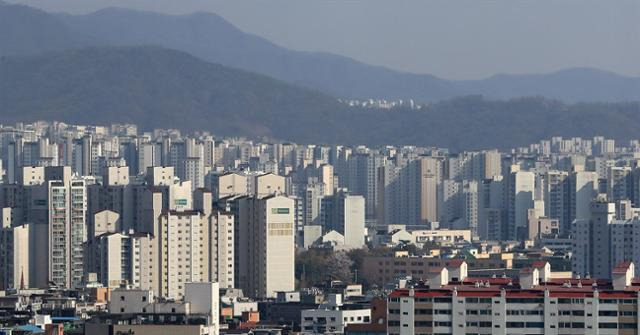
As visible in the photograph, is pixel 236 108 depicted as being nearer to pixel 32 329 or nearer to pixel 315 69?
pixel 315 69

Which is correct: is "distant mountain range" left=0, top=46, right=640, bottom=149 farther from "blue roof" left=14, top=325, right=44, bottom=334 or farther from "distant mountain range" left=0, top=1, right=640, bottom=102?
"blue roof" left=14, top=325, right=44, bottom=334

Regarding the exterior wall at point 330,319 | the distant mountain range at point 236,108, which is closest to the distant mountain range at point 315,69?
the distant mountain range at point 236,108

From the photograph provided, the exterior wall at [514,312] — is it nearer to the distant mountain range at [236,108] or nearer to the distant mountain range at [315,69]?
the distant mountain range at [236,108]

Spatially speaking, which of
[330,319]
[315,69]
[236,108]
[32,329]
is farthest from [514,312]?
[315,69]

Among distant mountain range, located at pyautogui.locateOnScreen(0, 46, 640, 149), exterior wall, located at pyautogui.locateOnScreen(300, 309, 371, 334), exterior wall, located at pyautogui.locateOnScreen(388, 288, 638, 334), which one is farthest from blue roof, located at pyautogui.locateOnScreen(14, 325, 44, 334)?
distant mountain range, located at pyautogui.locateOnScreen(0, 46, 640, 149)

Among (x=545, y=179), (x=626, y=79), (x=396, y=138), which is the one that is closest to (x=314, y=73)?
(x=626, y=79)
